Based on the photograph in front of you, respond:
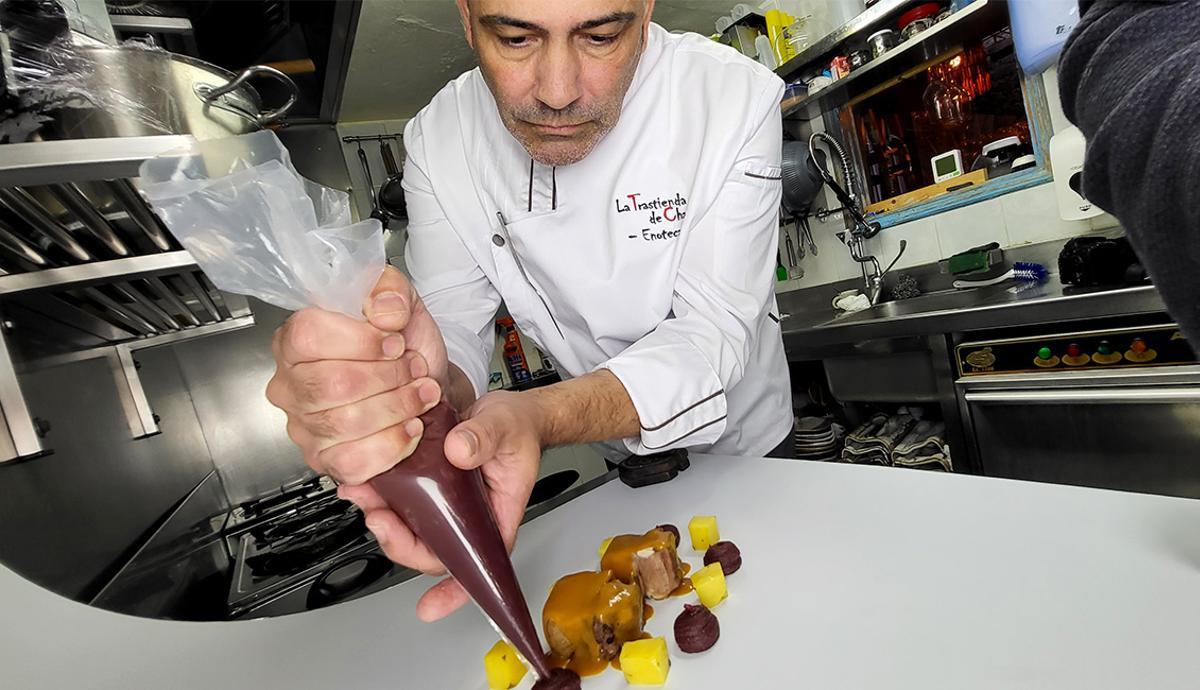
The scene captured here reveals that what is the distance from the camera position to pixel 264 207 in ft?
1.62

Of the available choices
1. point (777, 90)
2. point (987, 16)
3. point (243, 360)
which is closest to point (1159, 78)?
point (777, 90)

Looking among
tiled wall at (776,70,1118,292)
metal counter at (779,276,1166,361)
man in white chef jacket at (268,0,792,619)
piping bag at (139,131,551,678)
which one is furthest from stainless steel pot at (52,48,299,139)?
tiled wall at (776,70,1118,292)

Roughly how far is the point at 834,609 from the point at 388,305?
1.67 ft

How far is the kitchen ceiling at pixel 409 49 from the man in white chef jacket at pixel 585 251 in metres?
1.58

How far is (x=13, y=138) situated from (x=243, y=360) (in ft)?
6.03

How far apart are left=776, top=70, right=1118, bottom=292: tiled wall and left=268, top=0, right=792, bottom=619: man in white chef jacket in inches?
62.1

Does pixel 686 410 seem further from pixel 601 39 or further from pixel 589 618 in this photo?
pixel 601 39

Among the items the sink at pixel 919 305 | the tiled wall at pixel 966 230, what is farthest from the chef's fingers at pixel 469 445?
the tiled wall at pixel 966 230

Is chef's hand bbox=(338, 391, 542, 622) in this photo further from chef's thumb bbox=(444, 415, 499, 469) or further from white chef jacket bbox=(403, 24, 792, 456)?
white chef jacket bbox=(403, 24, 792, 456)

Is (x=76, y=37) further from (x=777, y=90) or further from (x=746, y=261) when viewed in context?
A: (x=777, y=90)

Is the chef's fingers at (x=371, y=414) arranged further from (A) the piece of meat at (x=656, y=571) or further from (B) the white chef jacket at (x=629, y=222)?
(B) the white chef jacket at (x=629, y=222)

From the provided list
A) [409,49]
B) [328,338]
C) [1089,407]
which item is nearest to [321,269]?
[328,338]

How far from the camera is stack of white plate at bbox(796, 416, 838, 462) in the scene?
2.65 m

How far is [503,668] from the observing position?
58 cm
